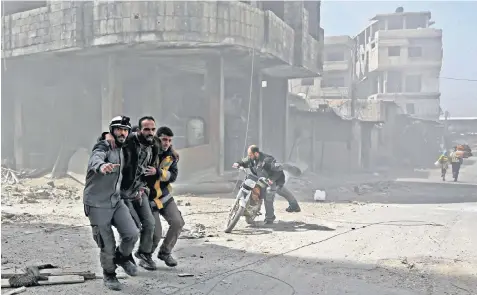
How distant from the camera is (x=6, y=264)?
212 inches

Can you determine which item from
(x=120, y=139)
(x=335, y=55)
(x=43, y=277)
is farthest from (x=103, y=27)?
(x=335, y=55)

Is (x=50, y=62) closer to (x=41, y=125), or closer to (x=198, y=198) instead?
(x=41, y=125)

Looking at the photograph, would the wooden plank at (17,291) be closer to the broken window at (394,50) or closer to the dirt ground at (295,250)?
the dirt ground at (295,250)

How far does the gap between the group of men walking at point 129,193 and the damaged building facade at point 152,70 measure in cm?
892

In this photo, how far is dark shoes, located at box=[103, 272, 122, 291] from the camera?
14.4 feet

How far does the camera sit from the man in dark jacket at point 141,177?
15.3ft

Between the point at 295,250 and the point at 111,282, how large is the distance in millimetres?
2716

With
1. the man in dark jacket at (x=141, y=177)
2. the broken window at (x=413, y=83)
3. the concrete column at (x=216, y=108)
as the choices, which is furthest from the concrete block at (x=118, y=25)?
the broken window at (x=413, y=83)

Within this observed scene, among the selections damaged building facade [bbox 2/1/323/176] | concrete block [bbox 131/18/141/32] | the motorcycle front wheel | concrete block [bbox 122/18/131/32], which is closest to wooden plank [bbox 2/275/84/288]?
the motorcycle front wheel

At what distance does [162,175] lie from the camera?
16.6 feet

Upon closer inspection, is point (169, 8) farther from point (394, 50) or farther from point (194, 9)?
point (394, 50)

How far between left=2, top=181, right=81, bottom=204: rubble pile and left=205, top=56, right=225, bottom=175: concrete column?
16.0 feet

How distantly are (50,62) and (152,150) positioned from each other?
16.3 m

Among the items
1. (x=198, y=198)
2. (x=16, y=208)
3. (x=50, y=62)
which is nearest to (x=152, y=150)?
(x=16, y=208)
